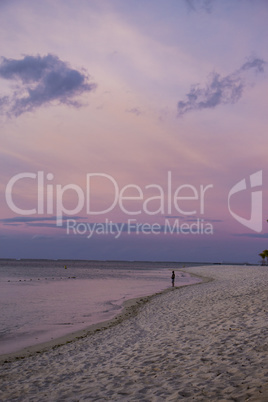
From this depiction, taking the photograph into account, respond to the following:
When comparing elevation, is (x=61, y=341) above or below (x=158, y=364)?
below

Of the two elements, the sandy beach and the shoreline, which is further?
the shoreline

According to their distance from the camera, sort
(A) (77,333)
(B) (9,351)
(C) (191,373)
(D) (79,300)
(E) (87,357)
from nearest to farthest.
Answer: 1. (C) (191,373)
2. (E) (87,357)
3. (B) (9,351)
4. (A) (77,333)
5. (D) (79,300)

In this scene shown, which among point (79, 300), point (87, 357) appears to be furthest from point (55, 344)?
point (79, 300)

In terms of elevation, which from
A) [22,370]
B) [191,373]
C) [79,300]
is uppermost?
[191,373]

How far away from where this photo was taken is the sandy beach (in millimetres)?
8484

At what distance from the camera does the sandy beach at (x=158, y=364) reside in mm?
8484

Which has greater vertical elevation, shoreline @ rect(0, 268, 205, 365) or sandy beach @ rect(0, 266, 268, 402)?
sandy beach @ rect(0, 266, 268, 402)

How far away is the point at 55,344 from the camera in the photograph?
16.9 meters

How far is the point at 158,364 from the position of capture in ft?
35.6

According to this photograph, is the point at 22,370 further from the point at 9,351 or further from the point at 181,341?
the point at 181,341

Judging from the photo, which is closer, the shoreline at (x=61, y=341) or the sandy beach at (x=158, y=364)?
the sandy beach at (x=158, y=364)

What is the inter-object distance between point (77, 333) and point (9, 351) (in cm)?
424

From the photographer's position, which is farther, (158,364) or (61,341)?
(61,341)

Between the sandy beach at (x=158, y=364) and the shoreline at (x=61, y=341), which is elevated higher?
the sandy beach at (x=158, y=364)
